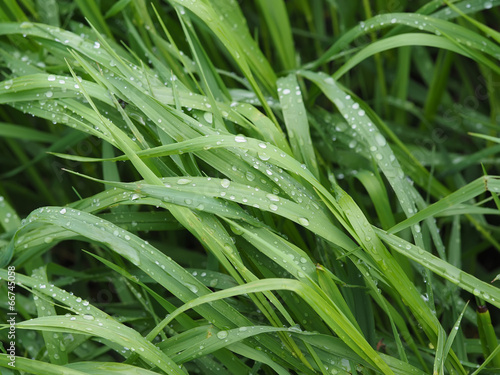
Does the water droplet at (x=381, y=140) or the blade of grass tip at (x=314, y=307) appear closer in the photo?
the blade of grass tip at (x=314, y=307)

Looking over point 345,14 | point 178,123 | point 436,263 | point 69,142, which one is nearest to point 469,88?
point 345,14

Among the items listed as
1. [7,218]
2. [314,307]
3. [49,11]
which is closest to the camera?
[314,307]

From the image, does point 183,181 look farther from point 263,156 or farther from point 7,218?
point 7,218

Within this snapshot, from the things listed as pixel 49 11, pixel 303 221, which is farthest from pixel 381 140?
pixel 49 11

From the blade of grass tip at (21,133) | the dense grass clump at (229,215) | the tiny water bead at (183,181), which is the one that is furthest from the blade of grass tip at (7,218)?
the tiny water bead at (183,181)

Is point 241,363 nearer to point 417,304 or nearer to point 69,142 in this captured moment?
point 417,304

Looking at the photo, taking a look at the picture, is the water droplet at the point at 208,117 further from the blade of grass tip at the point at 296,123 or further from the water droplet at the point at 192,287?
the water droplet at the point at 192,287

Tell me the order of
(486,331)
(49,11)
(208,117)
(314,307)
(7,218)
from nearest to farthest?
(314,307) → (486,331) → (208,117) → (7,218) → (49,11)

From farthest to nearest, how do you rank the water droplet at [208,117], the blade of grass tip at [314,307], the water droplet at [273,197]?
1. the water droplet at [208,117]
2. the water droplet at [273,197]
3. the blade of grass tip at [314,307]
